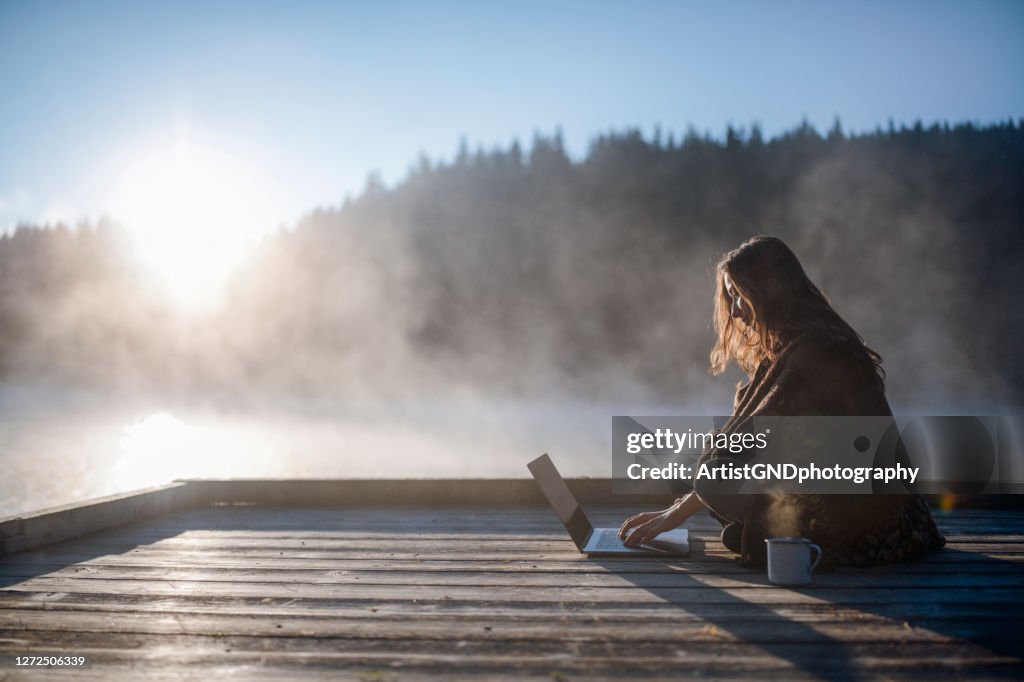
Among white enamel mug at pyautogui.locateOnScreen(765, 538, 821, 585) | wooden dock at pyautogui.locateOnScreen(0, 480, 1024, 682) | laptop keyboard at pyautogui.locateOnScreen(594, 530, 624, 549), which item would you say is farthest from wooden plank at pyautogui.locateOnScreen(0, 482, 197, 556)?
white enamel mug at pyautogui.locateOnScreen(765, 538, 821, 585)

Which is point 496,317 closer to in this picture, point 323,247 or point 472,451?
point 323,247

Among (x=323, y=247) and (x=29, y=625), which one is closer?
(x=29, y=625)

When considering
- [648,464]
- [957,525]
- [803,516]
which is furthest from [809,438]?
[957,525]

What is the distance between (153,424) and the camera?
1487 inches

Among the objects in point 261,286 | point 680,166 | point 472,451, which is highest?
point 680,166

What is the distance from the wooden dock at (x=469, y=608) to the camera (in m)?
1.57

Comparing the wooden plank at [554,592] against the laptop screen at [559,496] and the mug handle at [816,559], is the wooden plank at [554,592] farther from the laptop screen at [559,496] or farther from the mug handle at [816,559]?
the laptop screen at [559,496]

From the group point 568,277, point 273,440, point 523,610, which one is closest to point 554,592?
point 523,610

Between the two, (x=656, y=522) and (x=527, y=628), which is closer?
(x=527, y=628)

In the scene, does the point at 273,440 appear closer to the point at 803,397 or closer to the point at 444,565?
the point at 444,565

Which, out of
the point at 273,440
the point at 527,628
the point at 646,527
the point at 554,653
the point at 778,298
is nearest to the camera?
the point at 554,653

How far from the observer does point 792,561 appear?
7.14 feet

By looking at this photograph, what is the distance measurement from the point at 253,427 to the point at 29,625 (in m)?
35.6

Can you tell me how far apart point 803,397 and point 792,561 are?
53cm
